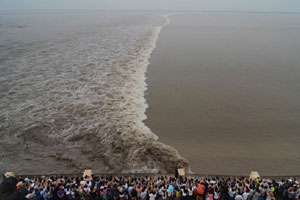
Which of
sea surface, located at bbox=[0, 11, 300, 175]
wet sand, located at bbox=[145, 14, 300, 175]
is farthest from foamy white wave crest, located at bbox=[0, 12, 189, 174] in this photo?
wet sand, located at bbox=[145, 14, 300, 175]

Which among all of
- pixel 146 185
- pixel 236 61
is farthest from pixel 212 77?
pixel 146 185

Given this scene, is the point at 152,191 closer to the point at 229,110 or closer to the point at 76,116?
the point at 76,116

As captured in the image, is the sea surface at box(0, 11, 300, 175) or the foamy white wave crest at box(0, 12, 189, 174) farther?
the sea surface at box(0, 11, 300, 175)

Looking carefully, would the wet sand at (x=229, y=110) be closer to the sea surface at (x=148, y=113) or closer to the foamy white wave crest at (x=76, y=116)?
the sea surface at (x=148, y=113)

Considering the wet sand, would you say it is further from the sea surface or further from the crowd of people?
the crowd of people

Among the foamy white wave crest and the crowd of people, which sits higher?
the foamy white wave crest

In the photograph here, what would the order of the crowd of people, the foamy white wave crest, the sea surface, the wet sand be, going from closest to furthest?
the crowd of people < the foamy white wave crest < the sea surface < the wet sand
